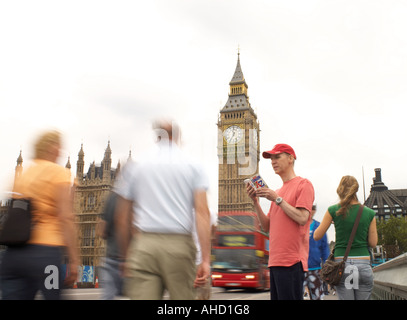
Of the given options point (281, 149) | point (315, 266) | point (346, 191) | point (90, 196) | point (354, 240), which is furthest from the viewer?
point (90, 196)

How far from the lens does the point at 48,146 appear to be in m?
3.86

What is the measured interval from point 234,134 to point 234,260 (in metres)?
70.2

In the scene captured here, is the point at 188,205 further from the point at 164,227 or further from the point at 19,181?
the point at 19,181

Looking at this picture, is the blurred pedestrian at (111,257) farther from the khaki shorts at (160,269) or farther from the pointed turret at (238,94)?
the pointed turret at (238,94)

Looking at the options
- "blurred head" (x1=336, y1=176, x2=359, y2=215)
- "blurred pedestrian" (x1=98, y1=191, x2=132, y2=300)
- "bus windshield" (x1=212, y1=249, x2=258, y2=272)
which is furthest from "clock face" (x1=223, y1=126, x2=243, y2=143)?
"blurred head" (x1=336, y1=176, x2=359, y2=215)

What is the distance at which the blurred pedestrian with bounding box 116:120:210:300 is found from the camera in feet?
9.21

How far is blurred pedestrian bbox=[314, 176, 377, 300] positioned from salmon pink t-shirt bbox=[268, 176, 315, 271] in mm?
495

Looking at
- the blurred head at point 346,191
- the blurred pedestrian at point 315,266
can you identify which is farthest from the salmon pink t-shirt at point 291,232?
the blurred pedestrian at point 315,266

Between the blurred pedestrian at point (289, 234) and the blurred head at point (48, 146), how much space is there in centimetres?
152

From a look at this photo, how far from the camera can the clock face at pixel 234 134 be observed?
89438 millimetres

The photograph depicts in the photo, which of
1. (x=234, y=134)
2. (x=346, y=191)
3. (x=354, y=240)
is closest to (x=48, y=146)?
(x=346, y=191)

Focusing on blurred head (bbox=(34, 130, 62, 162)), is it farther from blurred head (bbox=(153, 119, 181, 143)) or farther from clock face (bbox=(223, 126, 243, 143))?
clock face (bbox=(223, 126, 243, 143))

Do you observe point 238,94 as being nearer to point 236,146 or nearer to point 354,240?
point 236,146
